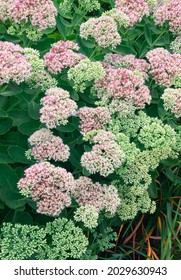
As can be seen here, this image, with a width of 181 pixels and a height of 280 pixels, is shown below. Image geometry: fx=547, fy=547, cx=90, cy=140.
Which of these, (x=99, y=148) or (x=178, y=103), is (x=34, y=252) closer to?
(x=99, y=148)

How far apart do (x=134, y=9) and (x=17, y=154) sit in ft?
4.01

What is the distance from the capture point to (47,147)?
8.97 ft

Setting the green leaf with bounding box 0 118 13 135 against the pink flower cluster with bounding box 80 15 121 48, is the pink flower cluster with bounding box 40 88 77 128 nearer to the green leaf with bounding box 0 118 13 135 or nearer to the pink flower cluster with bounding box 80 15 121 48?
the green leaf with bounding box 0 118 13 135

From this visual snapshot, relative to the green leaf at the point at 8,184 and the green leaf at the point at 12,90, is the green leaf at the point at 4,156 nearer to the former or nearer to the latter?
the green leaf at the point at 8,184

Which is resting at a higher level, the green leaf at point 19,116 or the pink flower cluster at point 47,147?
the pink flower cluster at point 47,147

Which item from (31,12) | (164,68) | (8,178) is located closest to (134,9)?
(164,68)

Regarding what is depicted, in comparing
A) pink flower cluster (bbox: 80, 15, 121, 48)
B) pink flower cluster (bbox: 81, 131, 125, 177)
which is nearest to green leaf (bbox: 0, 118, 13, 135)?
pink flower cluster (bbox: 81, 131, 125, 177)

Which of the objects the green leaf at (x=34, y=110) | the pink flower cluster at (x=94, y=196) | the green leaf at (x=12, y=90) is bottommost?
the pink flower cluster at (x=94, y=196)

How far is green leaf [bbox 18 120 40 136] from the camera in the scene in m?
2.91

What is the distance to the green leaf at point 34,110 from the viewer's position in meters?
2.89

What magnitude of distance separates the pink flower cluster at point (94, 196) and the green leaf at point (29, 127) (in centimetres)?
38

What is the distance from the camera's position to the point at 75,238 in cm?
268

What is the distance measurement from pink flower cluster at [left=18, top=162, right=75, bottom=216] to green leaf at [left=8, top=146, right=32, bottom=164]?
0.29m

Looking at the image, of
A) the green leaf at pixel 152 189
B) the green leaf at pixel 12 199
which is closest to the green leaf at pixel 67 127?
the green leaf at pixel 12 199
